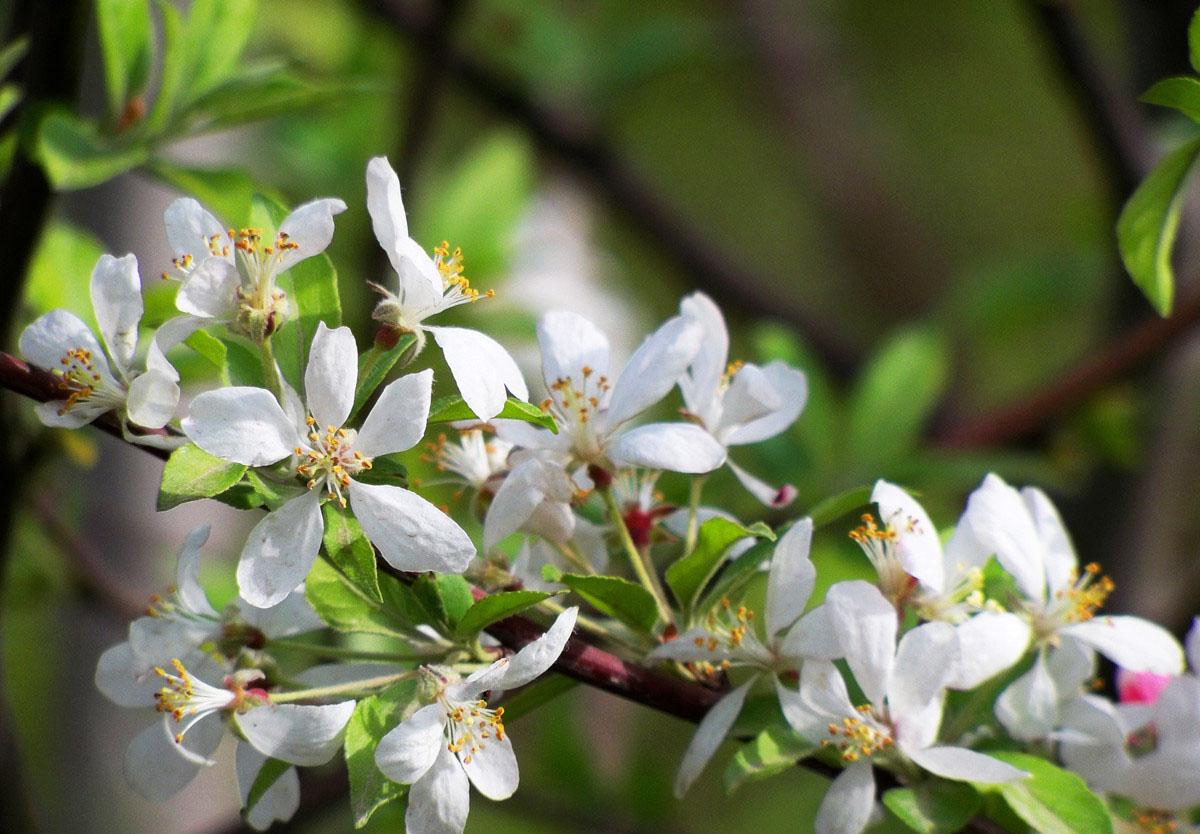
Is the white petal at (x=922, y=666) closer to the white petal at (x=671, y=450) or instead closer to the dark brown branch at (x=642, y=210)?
the white petal at (x=671, y=450)

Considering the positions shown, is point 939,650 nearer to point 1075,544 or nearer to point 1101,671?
point 1101,671

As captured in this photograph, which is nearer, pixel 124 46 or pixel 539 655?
pixel 539 655

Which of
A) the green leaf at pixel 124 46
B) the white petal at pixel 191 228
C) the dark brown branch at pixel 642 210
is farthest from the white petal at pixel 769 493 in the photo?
the dark brown branch at pixel 642 210

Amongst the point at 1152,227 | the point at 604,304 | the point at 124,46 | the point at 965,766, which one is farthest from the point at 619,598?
the point at 604,304

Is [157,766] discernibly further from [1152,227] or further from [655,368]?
[1152,227]

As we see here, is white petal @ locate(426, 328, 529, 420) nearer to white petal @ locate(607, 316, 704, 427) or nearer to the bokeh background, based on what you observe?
white petal @ locate(607, 316, 704, 427)
